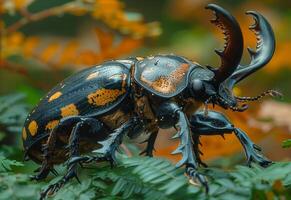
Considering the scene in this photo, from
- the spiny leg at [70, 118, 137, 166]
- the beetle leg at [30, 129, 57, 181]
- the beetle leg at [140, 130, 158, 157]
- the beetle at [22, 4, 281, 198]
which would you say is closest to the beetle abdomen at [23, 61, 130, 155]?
the beetle at [22, 4, 281, 198]

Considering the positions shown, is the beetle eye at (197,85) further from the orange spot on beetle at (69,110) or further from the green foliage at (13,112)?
the green foliage at (13,112)

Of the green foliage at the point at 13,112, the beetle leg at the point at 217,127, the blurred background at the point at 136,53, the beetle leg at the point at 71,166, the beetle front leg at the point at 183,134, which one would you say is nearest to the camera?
the beetle front leg at the point at 183,134

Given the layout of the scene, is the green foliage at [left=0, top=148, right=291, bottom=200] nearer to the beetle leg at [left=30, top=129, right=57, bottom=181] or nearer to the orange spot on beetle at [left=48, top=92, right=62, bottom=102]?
the beetle leg at [left=30, top=129, right=57, bottom=181]

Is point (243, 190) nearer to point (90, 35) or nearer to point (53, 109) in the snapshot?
point (53, 109)

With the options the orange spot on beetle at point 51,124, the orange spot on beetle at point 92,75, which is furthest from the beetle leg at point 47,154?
the orange spot on beetle at point 92,75

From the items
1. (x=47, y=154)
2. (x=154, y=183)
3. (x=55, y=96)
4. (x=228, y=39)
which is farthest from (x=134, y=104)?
(x=154, y=183)

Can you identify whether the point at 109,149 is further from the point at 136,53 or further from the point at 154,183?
the point at 136,53
